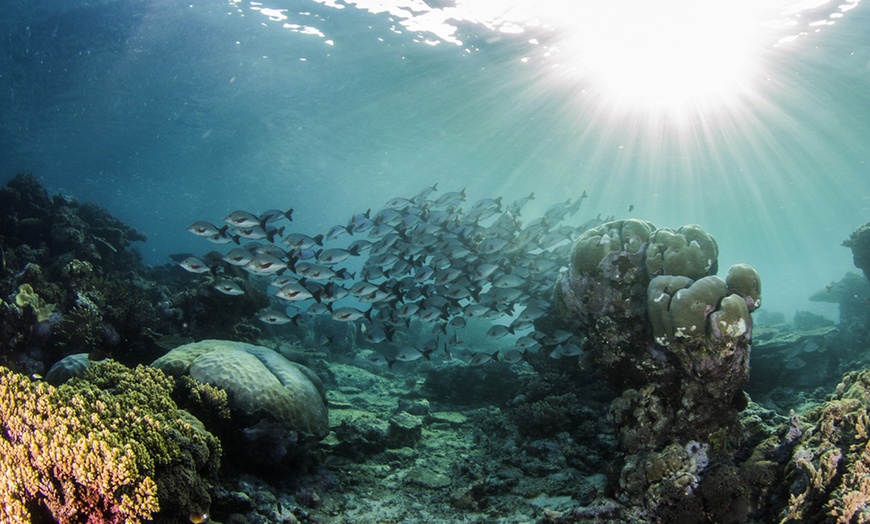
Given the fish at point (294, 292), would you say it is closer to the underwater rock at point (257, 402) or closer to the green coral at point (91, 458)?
the underwater rock at point (257, 402)

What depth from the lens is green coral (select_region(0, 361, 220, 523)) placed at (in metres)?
2.70

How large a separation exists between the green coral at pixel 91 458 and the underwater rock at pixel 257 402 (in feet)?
4.98

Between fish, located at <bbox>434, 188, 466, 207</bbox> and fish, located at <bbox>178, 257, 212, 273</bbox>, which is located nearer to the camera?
fish, located at <bbox>178, 257, 212, 273</bbox>

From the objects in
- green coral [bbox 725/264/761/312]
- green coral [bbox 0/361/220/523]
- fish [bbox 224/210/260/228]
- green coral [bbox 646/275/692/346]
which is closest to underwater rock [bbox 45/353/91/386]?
green coral [bbox 0/361/220/523]

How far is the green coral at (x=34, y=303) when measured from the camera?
7391 mm

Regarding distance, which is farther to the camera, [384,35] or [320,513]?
[384,35]

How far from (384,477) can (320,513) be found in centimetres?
158

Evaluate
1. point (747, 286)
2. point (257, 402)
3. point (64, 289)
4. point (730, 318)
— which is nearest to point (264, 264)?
point (257, 402)

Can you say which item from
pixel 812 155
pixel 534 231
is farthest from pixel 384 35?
pixel 812 155

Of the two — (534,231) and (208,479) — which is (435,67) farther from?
(208,479)

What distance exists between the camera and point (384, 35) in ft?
60.4

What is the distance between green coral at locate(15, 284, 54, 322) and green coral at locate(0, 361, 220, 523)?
A: 5.11m

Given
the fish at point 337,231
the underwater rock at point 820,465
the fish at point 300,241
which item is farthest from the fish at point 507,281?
the underwater rock at point 820,465

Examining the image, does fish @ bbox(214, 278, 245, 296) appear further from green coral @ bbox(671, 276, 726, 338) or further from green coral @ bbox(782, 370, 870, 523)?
green coral @ bbox(782, 370, 870, 523)
